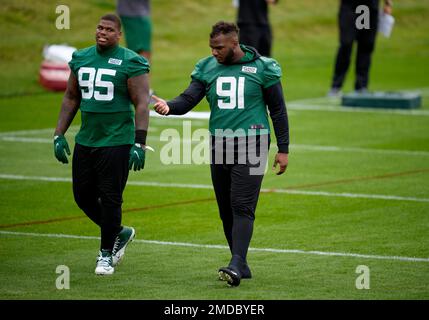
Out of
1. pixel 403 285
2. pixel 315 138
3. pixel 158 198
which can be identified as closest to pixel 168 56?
pixel 315 138

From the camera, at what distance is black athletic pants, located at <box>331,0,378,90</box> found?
24016mm

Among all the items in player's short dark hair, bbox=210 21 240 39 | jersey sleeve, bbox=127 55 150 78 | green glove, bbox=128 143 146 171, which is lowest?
green glove, bbox=128 143 146 171

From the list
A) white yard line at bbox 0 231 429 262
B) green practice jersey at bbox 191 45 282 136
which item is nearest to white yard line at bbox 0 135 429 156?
white yard line at bbox 0 231 429 262

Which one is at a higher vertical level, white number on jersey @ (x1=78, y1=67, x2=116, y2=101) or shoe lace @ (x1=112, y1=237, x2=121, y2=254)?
white number on jersey @ (x1=78, y1=67, x2=116, y2=101)

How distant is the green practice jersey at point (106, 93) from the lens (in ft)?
34.6

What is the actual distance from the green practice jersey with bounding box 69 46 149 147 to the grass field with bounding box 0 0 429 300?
46.9 inches

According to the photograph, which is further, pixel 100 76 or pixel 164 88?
pixel 164 88

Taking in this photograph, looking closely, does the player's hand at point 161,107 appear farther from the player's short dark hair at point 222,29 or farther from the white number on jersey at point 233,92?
the player's short dark hair at point 222,29

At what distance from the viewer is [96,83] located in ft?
34.7

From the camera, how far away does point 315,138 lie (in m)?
19.5

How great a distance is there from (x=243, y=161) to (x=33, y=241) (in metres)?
2.80

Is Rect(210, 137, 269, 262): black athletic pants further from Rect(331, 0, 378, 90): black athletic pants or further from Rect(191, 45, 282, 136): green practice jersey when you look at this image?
Rect(331, 0, 378, 90): black athletic pants

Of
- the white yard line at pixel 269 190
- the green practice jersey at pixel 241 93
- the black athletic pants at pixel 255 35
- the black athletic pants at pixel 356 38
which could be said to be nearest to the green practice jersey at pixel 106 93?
the green practice jersey at pixel 241 93
